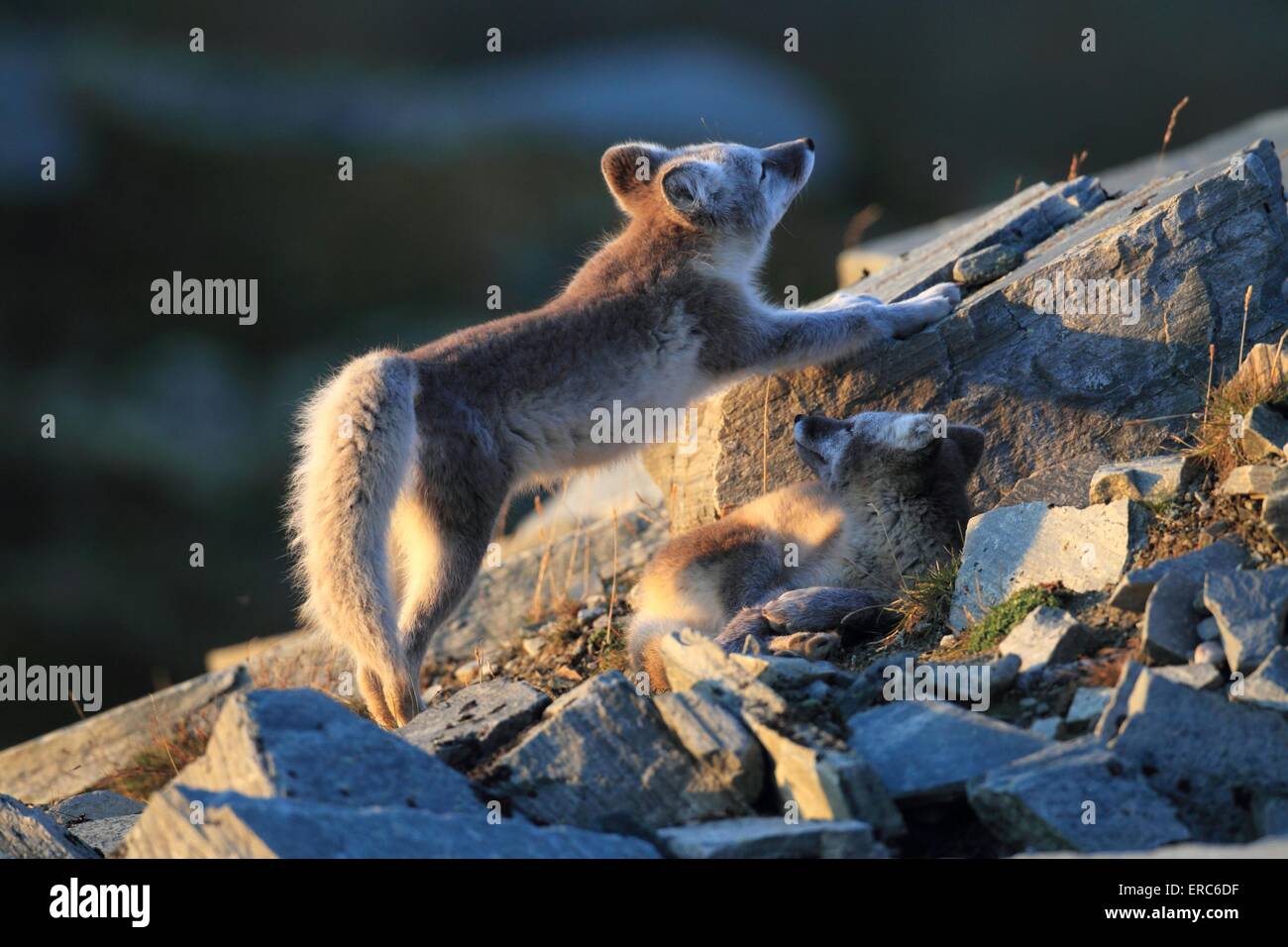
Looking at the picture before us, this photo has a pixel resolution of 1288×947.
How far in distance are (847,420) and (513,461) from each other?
131 centimetres

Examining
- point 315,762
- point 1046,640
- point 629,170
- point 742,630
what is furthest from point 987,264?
point 315,762

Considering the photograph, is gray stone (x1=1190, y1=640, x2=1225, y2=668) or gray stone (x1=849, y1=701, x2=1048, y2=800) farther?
gray stone (x1=1190, y1=640, x2=1225, y2=668)

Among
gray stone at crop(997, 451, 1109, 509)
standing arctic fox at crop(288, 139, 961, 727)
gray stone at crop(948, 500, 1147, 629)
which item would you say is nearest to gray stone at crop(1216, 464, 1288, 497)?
gray stone at crop(948, 500, 1147, 629)

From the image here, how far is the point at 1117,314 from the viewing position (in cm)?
549

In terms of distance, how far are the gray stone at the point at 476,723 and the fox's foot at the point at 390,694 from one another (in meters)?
0.60

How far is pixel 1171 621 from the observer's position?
3.81 metres

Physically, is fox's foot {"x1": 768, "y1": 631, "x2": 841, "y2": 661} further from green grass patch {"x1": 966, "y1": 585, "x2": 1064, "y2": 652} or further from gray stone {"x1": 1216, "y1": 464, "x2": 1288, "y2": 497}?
gray stone {"x1": 1216, "y1": 464, "x2": 1288, "y2": 497}

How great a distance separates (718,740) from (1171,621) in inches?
51.4

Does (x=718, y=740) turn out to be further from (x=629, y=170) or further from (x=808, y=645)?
(x=629, y=170)

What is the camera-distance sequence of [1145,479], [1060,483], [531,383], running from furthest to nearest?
[531,383] → [1060,483] → [1145,479]

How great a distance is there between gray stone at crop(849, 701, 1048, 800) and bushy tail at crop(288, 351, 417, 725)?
188 cm

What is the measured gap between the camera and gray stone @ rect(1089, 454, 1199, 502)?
14.4 feet
